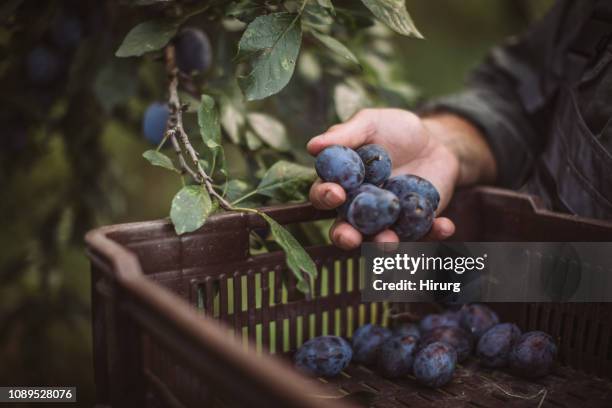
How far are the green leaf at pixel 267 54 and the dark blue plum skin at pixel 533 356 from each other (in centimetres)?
58

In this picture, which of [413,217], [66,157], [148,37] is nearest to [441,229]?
[413,217]

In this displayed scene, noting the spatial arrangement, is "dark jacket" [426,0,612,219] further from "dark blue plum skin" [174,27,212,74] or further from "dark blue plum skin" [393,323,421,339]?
"dark blue plum skin" [174,27,212,74]

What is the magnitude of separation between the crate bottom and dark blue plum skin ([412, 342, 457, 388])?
0.02 metres

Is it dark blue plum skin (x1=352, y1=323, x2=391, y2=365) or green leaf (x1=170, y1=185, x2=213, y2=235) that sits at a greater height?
green leaf (x1=170, y1=185, x2=213, y2=235)

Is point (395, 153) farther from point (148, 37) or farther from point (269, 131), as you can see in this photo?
point (148, 37)

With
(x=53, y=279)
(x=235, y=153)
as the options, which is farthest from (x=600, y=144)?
(x=235, y=153)

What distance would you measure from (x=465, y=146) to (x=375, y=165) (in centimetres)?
46

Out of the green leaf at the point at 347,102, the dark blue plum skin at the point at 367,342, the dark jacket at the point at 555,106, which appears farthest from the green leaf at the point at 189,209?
the dark jacket at the point at 555,106

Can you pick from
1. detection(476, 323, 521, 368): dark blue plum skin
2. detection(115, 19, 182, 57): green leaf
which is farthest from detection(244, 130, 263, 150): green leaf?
detection(476, 323, 521, 368): dark blue plum skin

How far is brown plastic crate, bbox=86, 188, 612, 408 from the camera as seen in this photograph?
1.78 feet

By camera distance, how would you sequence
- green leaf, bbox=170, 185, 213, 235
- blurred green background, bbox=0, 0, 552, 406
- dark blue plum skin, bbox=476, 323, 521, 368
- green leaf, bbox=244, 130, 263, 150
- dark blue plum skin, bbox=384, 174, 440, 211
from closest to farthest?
green leaf, bbox=170, 185, 213, 235 < dark blue plum skin, bbox=384, 174, 440, 211 < dark blue plum skin, bbox=476, 323, 521, 368 < green leaf, bbox=244, 130, 263, 150 < blurred green background, bbox=0, 0, 552, 406

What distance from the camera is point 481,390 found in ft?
3.15

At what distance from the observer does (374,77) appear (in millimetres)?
1564

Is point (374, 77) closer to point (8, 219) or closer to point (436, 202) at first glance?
point (436, 202)
